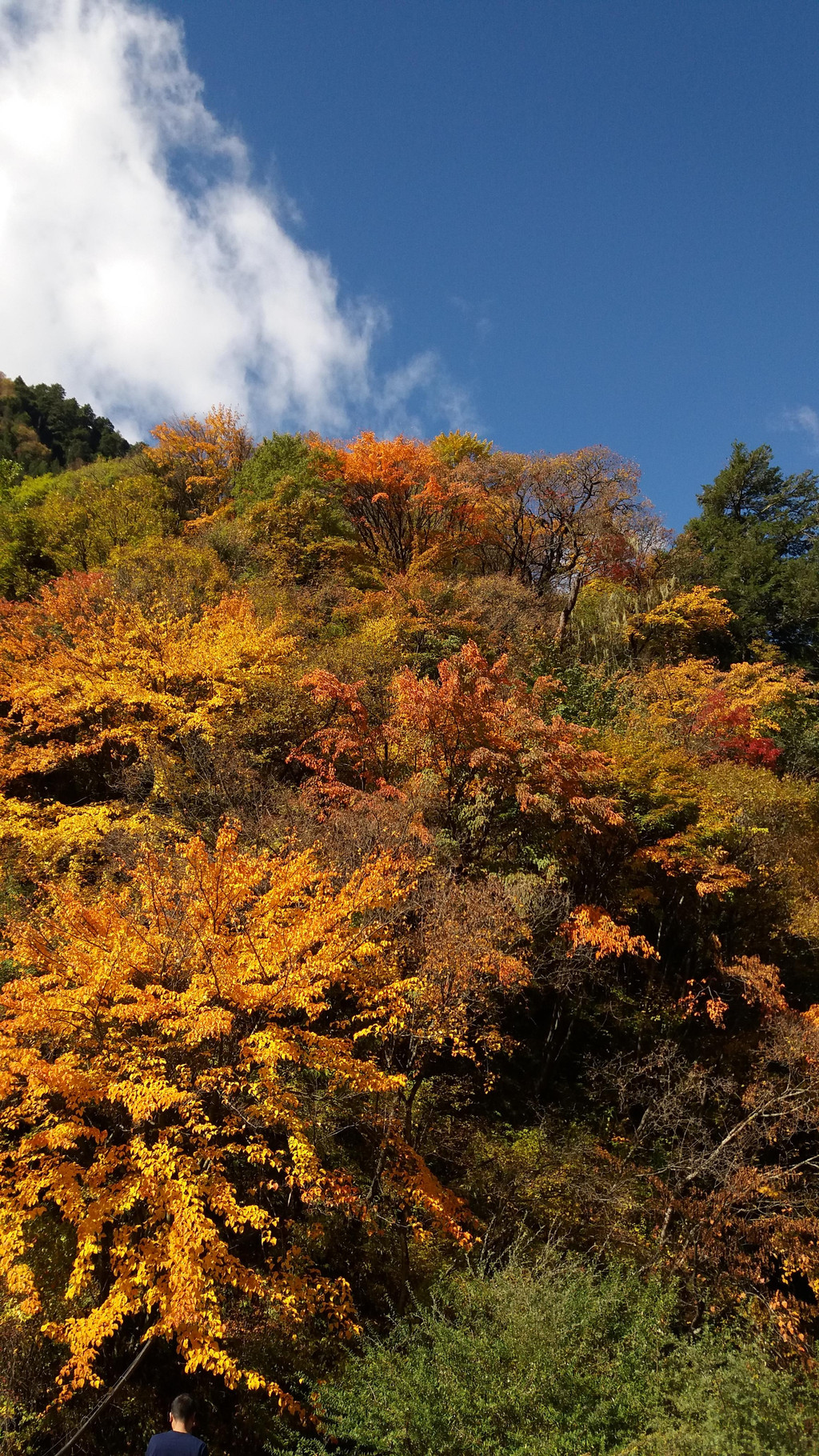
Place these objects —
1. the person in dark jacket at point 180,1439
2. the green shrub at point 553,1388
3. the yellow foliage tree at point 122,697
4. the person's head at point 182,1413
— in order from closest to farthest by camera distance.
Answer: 1. the person in dark jacket at point 180,1439
2. the person's head at point 182,1413
3. the green shrub at point 553,1388
4. the yellow foliage tree at point 122,697

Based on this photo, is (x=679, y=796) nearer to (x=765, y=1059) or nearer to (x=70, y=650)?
(x=765, y=1059)

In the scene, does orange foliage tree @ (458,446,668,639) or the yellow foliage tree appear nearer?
the yellow foliage tree

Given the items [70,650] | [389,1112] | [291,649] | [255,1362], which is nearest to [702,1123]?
[389,1112]

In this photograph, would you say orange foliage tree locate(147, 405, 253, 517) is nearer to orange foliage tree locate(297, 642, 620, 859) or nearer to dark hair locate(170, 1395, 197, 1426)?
orange foliage tree locate(297, 642, 620, 859)

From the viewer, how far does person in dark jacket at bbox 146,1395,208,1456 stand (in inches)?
199

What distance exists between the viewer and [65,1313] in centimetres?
689

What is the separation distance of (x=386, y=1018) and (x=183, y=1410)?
4.40 metres

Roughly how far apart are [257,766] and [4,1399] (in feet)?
30.6

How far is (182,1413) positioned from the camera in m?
5.30

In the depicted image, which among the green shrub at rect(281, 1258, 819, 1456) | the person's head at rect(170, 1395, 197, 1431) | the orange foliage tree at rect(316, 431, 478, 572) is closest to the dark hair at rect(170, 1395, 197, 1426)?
the person's head at rect(170, 1395, 197, 1431)

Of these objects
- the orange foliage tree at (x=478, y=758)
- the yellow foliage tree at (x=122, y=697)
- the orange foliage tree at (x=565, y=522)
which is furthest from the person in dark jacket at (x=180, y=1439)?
the orange foliage tree at (x=565, y=522)

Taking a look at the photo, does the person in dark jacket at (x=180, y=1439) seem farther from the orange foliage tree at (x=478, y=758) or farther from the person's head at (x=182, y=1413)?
the orange foliage tree at (x=478, y=758)

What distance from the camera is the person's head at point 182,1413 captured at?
208 inches

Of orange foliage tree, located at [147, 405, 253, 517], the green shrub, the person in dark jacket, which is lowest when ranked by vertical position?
the person in dark jacket
